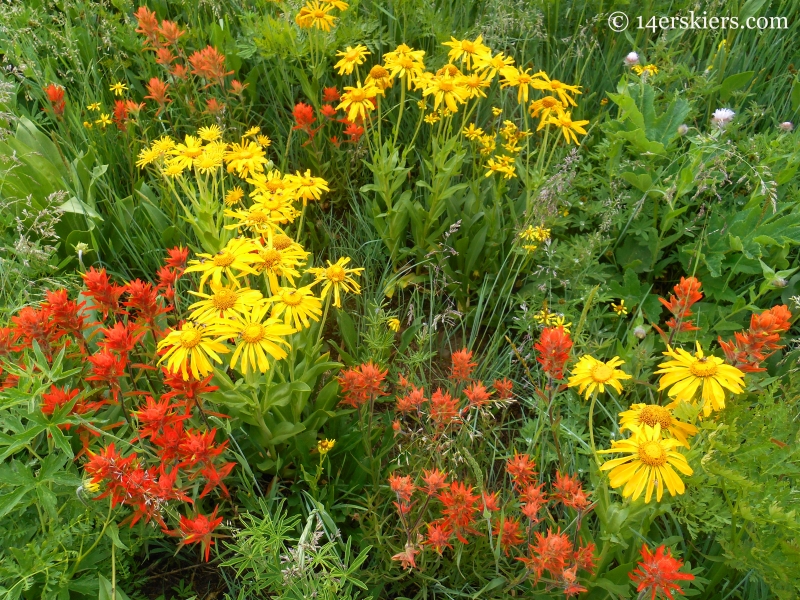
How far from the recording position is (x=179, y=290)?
241 cm

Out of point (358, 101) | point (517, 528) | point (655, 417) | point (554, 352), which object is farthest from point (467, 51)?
point (517, 528)

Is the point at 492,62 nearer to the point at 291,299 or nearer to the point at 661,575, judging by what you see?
the point at 291,299

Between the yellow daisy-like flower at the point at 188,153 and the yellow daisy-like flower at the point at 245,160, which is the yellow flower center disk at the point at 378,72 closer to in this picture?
the yellow daisy-like flower at the point at 245,160

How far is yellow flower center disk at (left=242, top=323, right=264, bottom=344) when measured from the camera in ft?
4.84

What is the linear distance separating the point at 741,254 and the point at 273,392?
1.94m

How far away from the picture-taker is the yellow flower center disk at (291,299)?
5.20 feet

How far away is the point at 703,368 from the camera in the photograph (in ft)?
4.43

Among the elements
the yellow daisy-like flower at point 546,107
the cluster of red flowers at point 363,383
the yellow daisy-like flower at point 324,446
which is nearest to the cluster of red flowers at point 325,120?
the yellow daisy-like flower at point 546,107

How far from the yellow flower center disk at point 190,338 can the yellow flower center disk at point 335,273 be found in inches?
16.7

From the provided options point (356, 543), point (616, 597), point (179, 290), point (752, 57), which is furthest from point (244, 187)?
point (752, 57)

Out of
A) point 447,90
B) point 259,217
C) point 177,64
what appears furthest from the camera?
point 177,64

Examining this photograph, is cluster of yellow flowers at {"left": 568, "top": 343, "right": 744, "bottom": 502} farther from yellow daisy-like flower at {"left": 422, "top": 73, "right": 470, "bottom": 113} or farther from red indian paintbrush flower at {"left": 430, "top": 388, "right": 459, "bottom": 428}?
yellow daisy-like flower at {"left": 422, "top": 73, "right": 470, "bottom": 113}

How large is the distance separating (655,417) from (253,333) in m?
0.93

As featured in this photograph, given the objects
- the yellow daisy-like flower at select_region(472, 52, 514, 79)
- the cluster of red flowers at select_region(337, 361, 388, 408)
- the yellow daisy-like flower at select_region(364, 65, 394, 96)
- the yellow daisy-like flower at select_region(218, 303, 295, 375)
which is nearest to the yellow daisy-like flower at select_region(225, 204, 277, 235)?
the yellow daisy-like flower at select_region(218, 303, 295, 375)
